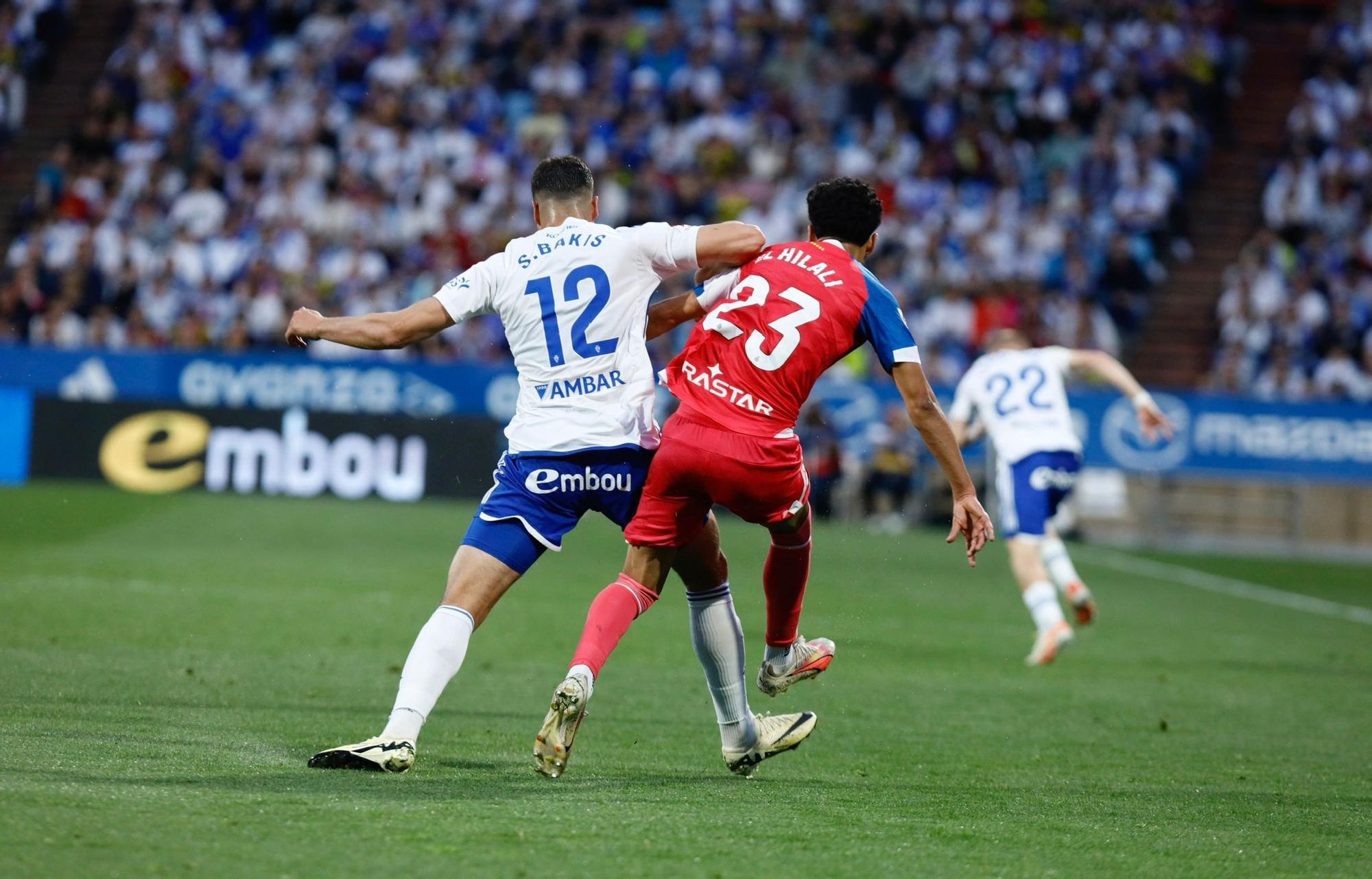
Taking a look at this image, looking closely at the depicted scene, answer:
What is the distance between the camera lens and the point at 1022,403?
11.4m

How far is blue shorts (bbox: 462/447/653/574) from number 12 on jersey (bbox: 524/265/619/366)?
37 centimetres

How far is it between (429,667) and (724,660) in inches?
44.5

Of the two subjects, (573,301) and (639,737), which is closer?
(573,301)

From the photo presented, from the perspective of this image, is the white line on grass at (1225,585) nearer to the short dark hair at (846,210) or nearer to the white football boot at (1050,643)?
the white football boot at (1050,643)

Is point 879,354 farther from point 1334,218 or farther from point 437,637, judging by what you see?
point 1334,218

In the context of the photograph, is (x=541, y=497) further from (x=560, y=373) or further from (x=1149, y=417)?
(x=1149, y=417)

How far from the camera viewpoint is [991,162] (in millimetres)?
25047

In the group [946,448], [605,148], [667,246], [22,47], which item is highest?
[22,47]

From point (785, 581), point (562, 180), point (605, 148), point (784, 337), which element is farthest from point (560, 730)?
point (605, 148)

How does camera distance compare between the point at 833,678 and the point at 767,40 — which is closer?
the point at 833,678

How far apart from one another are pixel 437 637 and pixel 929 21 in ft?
73.4

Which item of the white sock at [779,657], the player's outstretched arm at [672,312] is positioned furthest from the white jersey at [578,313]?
the white sock at [779,657]

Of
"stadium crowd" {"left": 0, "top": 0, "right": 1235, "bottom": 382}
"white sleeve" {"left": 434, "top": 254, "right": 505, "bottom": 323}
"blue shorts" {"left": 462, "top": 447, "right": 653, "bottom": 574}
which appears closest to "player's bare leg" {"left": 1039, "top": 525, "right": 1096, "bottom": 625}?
"blue shorts" {"left": 462, "top": 447, "right": 653, "bottom": 574}

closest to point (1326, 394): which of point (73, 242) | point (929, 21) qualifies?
point (929, 21)
